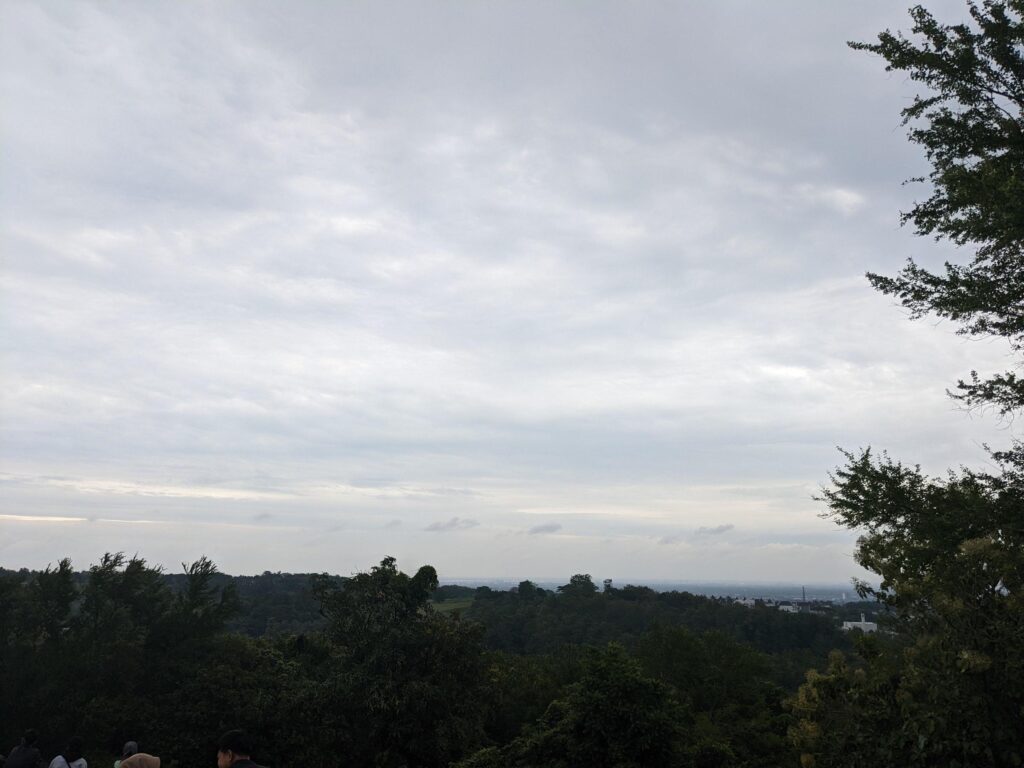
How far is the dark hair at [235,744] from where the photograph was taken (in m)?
5.55

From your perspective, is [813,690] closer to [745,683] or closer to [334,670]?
[334,670]

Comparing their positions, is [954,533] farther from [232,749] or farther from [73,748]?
[73,748]

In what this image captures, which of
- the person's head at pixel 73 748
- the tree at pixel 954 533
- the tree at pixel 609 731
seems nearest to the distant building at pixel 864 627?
the tree at pixel 954 533

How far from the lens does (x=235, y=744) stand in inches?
221

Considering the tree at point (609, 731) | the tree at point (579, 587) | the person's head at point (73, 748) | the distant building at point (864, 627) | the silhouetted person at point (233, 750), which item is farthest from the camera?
the tree at point (579, 587)

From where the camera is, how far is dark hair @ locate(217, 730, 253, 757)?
5547 millimetres

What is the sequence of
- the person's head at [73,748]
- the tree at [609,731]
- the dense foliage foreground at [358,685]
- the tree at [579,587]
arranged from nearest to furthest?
the person's head at [73,748], the tree at [609,731], the dense foliage foreground at [358,685], the tree at [579,587]

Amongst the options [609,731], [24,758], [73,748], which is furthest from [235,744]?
[609,731]

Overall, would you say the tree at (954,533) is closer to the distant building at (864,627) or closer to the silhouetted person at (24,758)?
the distant building at (864,627)

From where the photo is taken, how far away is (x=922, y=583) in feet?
29.2

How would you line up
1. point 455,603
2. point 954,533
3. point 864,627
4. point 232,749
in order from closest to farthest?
point 232,749, point 954,533, point 864,627, point 455,603

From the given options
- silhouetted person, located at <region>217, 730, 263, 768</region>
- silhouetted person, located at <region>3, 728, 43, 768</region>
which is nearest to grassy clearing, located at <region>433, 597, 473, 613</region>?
silhouetted person, located at <region>3, 728, 43, 768</region>

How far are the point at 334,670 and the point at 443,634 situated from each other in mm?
3874

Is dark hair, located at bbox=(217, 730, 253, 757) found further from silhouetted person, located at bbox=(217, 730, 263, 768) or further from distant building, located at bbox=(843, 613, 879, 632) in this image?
distant building, located at bbox=(843, 613, 879, 632)
